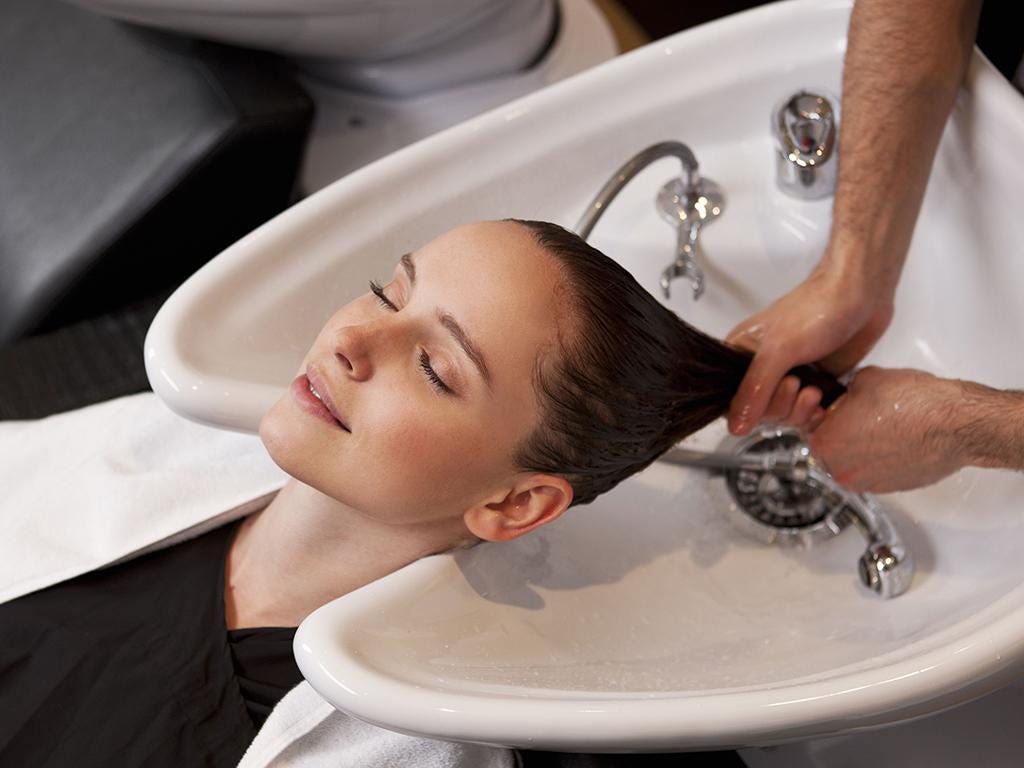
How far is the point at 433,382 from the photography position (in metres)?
1.01

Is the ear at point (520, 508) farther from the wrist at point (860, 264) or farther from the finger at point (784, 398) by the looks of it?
the wrist at point (860, 264)

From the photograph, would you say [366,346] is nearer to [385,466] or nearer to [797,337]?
[385,466]

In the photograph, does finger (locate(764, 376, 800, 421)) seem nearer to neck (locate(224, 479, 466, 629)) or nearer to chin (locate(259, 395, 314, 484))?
neck (locate(224, 479, 466, 629))

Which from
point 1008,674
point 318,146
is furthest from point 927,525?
point 318,146

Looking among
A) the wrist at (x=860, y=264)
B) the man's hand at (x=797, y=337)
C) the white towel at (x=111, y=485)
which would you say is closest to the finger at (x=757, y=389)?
the man's hand at (x=797, y=337)

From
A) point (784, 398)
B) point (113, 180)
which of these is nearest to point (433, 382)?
point (784, 398)

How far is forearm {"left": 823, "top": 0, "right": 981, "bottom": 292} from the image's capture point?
3.93ft

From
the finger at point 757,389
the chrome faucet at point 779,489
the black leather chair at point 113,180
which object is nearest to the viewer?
the finger at point 757,389

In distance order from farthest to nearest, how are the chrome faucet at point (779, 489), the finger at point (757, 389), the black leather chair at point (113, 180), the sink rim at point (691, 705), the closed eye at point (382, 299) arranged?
1. the black leather chair at point (113, 180)
2. the chrome faucet at point (779, 489)
3. the finger at point (757, 389)
4. the closed eye at point (382, 299)
5. the sink rim at point (691, 705)

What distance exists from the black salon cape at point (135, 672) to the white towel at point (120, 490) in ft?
0.11

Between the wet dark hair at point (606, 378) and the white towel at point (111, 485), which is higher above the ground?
the wet dark hair at point (606, 378)

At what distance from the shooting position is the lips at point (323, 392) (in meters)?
1.03

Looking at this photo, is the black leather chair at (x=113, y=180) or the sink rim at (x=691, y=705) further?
the black leather chair at (x=113, y=180)

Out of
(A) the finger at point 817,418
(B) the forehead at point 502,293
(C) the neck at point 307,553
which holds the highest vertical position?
(B) the forehead at point 502,293
